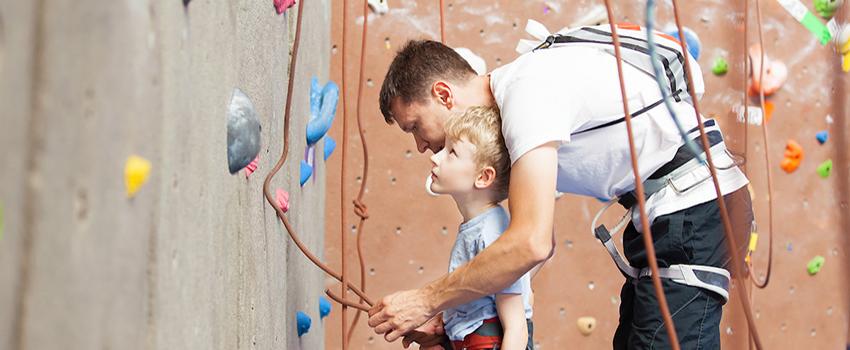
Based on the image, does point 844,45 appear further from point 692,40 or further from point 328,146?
point 328,146

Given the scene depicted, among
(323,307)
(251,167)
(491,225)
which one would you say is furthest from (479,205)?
(323,307)

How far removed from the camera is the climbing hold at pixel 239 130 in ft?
3.67

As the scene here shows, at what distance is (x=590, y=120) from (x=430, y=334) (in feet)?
1.37

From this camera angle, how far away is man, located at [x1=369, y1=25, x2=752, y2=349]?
136 centimetres

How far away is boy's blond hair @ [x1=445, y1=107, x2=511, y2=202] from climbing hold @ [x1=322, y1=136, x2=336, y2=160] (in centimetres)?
115

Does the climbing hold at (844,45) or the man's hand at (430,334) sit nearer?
the man's hand at (430,334)

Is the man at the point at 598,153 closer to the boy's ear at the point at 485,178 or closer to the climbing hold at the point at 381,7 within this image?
the boy's ear at the point at 485,178

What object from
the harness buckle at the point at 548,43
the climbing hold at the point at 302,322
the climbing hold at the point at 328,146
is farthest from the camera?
the climbing hold at the point at 328,146

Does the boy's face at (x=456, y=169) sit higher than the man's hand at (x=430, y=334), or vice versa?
the boy's face at (x=456, y=169)

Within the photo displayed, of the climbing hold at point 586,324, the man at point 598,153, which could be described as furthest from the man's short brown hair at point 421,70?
the climbing hold at point 586,324

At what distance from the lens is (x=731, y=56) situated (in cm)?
299

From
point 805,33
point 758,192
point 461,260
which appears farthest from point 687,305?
point 805,33

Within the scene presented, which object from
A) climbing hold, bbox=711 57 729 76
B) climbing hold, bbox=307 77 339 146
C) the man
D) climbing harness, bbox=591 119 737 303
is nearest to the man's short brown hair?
the man

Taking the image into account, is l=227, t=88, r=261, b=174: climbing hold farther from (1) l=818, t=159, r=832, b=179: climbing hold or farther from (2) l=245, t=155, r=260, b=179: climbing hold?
(1) l=818, t=159, r=832, b=179: climbing hold
